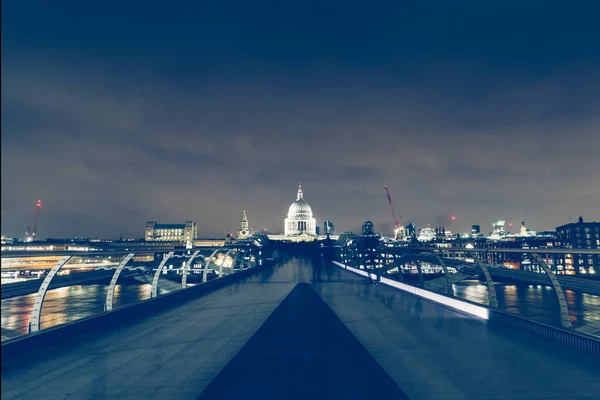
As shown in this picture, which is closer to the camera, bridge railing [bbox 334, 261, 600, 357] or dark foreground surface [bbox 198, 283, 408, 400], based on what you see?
dark foreground surface [bbox 198, 283, 408, 400]

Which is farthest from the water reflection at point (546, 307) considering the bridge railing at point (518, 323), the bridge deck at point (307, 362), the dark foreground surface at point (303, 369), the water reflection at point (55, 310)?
the water reflection at point (55, 310)

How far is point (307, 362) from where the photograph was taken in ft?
31.8

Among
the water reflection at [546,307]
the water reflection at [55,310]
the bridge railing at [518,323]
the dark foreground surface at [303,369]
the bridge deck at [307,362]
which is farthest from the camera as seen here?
the water reflection at [546,307]

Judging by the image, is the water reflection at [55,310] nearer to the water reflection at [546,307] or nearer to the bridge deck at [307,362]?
the bridge deck at [307,362]

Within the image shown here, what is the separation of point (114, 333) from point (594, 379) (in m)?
13.5

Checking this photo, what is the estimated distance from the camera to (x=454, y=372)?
9.03m

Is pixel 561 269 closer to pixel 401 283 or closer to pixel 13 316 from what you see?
pixel 401 283

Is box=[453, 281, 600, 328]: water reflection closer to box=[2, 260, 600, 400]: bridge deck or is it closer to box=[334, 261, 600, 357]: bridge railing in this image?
box=[334, 261, 600, 357]: bridge railing

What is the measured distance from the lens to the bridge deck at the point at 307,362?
7953 mm

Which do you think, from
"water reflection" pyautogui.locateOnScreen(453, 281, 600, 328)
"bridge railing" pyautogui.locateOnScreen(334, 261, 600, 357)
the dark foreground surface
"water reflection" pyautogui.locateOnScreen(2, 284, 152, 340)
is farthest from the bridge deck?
"water reflection" pyautogui.locateOnScreen(453, 281, 600, 328)

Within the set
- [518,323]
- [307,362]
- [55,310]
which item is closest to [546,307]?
[518,323]

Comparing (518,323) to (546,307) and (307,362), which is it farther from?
(546,307)

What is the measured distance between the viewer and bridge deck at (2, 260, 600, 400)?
7.95m

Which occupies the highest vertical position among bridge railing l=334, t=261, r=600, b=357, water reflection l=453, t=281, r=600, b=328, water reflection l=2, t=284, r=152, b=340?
bridge railing l=334, t=261, r=600, b=357
